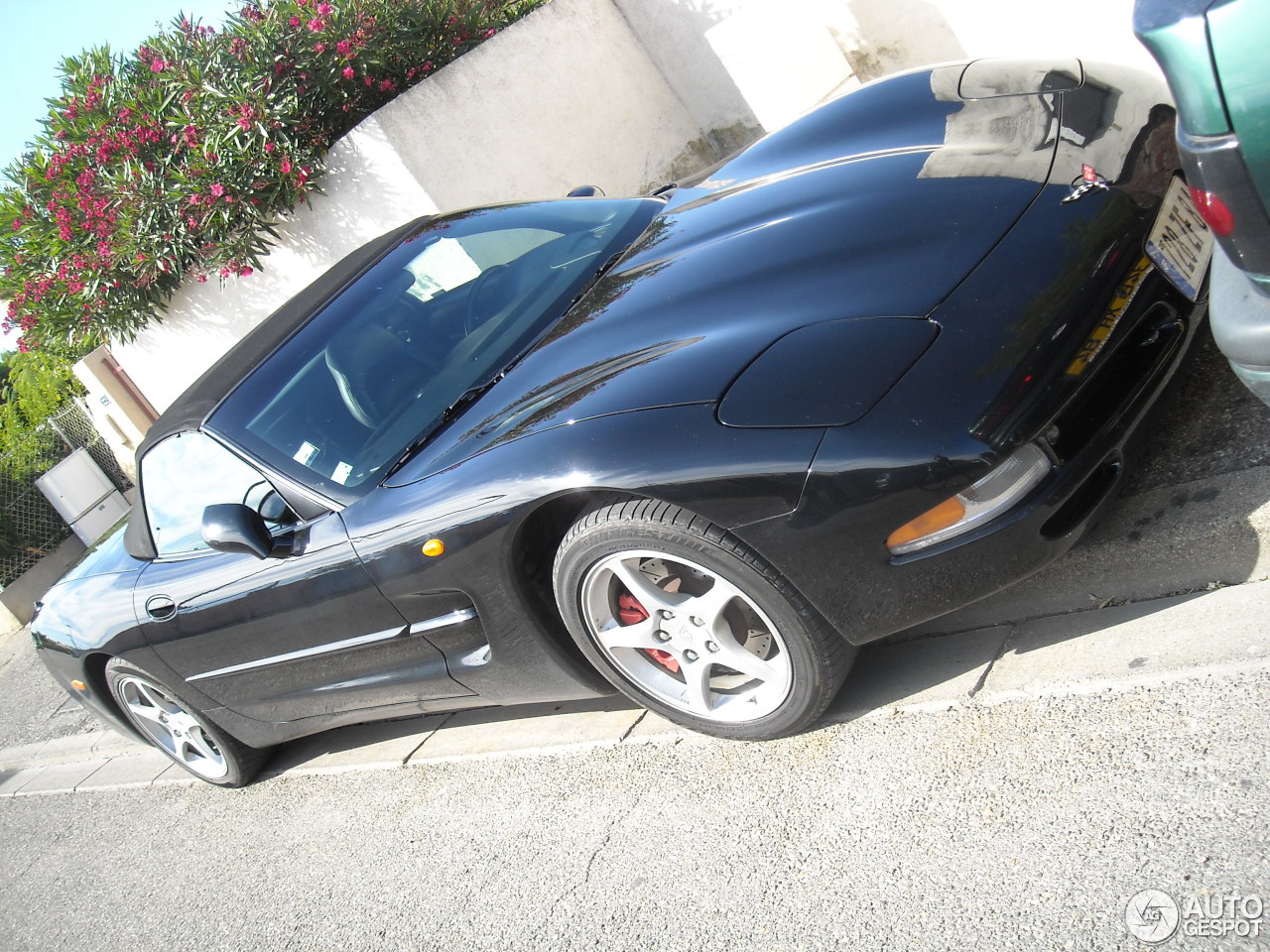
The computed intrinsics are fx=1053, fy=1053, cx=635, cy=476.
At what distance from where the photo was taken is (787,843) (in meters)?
2.41

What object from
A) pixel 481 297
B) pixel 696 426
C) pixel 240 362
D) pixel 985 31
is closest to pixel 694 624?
pixel 696 426

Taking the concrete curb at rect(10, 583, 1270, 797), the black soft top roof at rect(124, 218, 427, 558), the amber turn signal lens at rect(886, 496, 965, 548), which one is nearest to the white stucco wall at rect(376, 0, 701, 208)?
the black soft top roof at rect(124, 218, 427, 558)

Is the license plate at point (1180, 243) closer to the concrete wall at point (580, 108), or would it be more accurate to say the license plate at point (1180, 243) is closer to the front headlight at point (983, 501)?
the front headlight at point (983, 501)

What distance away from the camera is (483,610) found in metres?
2.90

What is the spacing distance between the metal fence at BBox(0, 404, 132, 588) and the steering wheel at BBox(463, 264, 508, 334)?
288 inches

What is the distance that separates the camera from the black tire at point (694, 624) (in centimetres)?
242

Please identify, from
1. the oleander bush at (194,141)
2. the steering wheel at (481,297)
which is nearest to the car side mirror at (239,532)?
the steering wheel at (481,297)

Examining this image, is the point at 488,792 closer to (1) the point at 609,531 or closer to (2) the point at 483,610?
(2) the point at 483,610

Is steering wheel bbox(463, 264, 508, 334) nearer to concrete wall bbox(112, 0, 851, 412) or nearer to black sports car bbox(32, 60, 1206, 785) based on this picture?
black sports car bbox(32, 60, 1206, 785)

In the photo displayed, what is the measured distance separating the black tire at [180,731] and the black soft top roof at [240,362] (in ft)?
1.87

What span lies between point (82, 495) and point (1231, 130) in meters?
10.3

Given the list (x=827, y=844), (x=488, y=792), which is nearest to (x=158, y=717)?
(x=488, y=792)

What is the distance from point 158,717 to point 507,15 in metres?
7.01

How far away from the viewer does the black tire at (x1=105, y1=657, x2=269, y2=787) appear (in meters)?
4.14
